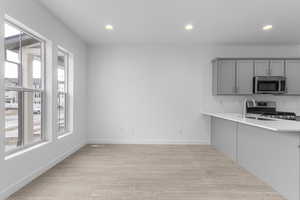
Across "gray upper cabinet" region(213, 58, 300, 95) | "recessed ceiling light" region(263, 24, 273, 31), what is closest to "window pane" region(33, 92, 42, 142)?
"gray upper cabinet" region(213, 58, 300, 95)

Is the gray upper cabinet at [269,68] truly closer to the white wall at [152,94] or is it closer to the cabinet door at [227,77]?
the cabinet door at [227,77]

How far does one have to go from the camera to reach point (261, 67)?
4.36 meters

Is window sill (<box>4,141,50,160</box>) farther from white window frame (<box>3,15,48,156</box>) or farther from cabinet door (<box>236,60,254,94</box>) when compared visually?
cabinet door (<box>236,60,254,94</box>)

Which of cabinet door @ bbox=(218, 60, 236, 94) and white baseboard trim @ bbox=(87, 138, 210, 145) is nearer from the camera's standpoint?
cabinet door @ bbox=(218, 60, 236, 94)

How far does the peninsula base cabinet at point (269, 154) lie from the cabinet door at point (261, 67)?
1720 millimetres

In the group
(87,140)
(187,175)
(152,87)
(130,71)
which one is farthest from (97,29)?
(187,175)

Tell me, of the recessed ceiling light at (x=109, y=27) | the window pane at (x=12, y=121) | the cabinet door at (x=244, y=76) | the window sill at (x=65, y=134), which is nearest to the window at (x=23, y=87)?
the window pane at (x=12, y=121)

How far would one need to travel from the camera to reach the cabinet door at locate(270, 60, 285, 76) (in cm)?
433

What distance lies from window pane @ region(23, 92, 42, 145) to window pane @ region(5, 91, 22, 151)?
16 centimetres

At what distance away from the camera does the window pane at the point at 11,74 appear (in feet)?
7.57

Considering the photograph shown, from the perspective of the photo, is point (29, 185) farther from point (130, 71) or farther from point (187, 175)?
point (130, 71)

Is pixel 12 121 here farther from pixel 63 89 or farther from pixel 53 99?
pixel 63 89

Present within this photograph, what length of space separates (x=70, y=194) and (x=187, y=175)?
1.73 metres

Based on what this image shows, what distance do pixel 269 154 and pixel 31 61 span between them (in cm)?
391
